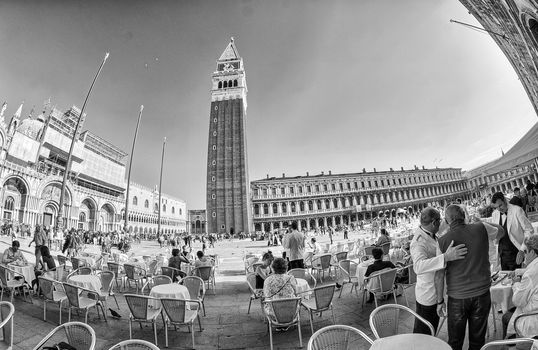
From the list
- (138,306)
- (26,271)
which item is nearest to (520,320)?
(138,306)

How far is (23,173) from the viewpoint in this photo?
29.5 m

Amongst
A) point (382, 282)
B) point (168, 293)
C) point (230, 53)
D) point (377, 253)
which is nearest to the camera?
point (168, 293)

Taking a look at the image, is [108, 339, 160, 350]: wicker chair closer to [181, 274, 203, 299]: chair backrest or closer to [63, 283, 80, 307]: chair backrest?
[63, 283, 80, 307]: chair backrest

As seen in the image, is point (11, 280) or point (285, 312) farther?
point (11, 280)

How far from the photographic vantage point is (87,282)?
15.3ft

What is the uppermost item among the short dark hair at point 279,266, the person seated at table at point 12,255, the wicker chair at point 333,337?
the person seated at table at point 12,255

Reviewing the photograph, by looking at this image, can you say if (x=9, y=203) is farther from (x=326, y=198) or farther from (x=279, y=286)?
(x=326, y=198)

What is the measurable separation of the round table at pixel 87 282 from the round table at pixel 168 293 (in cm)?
130

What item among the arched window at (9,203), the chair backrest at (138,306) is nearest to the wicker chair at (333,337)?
the chair backrest at (138,306)

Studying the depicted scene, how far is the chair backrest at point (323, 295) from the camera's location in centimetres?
359

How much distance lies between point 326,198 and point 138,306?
54.7 m

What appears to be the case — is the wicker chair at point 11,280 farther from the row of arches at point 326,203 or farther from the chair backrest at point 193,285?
the row of arches at point 326,203

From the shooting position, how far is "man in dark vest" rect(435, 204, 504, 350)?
2.02 m

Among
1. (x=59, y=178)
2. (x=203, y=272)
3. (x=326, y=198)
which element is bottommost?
(x=203, y=272)
